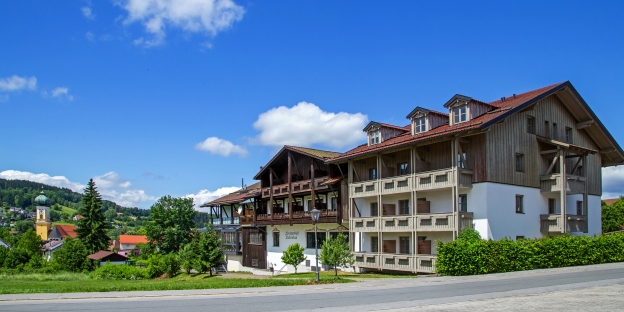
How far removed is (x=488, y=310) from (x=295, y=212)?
32.2 meters

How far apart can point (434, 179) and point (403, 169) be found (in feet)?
15.4

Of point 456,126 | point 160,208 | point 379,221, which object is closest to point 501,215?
point 456,126

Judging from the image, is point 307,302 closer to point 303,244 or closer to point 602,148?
point 303,244

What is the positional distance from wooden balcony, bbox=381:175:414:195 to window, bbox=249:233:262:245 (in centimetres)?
1958

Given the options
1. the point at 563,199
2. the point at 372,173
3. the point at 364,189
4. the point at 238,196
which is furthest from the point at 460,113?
the point at 238,196

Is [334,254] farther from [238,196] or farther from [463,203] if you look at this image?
[238,196]

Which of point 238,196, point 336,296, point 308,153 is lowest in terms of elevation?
point 336,296

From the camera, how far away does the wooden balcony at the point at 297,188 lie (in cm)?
4396

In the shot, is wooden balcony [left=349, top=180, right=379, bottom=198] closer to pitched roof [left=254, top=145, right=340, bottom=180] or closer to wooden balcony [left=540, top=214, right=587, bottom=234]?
pitched roof [left=254, top=145, right=340, bottom=180]

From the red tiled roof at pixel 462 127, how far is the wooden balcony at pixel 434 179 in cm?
213

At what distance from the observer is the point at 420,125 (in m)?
36.6

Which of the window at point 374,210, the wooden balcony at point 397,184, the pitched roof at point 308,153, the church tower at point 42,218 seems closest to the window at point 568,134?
the wooden balcony at point 397,184

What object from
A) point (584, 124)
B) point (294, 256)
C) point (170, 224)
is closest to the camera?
point (584, 124)

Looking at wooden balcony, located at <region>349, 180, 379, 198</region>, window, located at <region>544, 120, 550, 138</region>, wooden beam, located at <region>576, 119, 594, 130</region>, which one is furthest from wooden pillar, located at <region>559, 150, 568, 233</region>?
wooden balcony, located at <region>349, 180, 379, 198</region>
